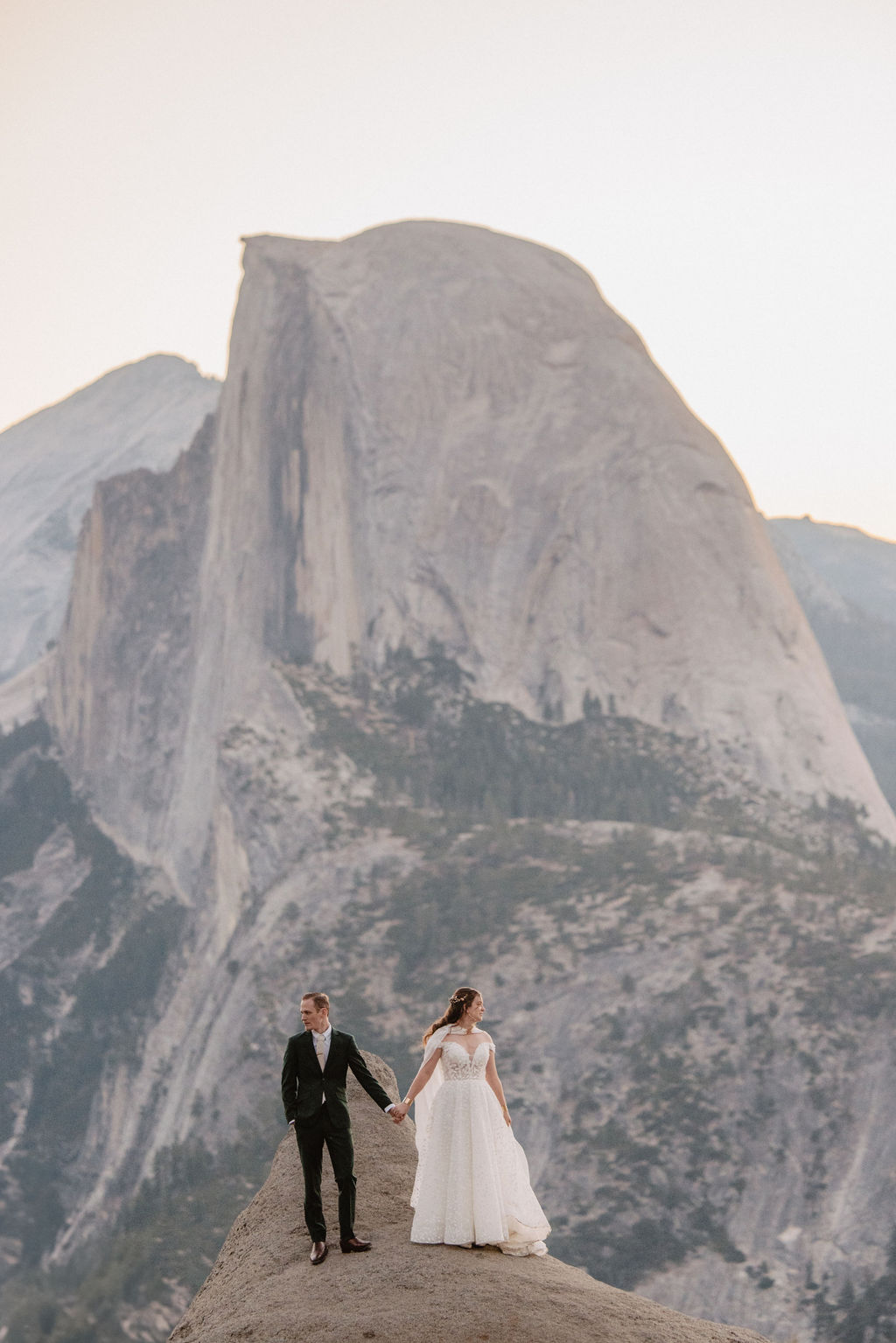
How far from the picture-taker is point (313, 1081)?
9.40 m

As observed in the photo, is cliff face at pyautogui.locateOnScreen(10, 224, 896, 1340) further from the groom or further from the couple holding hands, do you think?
the groom

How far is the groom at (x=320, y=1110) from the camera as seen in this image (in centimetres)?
930

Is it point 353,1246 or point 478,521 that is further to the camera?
point 478,521

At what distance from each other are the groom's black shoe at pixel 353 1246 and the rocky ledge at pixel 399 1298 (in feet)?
0.17

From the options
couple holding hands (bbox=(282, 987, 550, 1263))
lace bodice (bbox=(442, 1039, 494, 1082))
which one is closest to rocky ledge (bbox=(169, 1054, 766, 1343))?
couple holding hands (bbox=(282, 987, 550, 1263))

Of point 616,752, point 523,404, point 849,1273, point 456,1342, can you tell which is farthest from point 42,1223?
point 456,1342

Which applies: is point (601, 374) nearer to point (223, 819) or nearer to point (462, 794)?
point (462, 794)

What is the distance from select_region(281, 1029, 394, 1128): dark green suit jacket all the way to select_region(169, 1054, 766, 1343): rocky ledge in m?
0.86

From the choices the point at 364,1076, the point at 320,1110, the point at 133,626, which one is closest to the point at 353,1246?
the point at 320,1110

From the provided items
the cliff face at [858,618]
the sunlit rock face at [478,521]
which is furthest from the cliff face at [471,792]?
the cliff face at [858,618]

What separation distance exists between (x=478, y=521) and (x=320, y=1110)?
47.8m

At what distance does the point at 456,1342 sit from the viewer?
8.01 meters

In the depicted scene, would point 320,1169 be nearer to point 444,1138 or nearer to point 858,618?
point 444,1138

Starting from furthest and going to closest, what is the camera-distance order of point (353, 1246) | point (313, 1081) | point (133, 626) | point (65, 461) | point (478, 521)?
point (65, 461), point (133, 626), point (478, 521), point (313, 1081), point (353, 1246)
